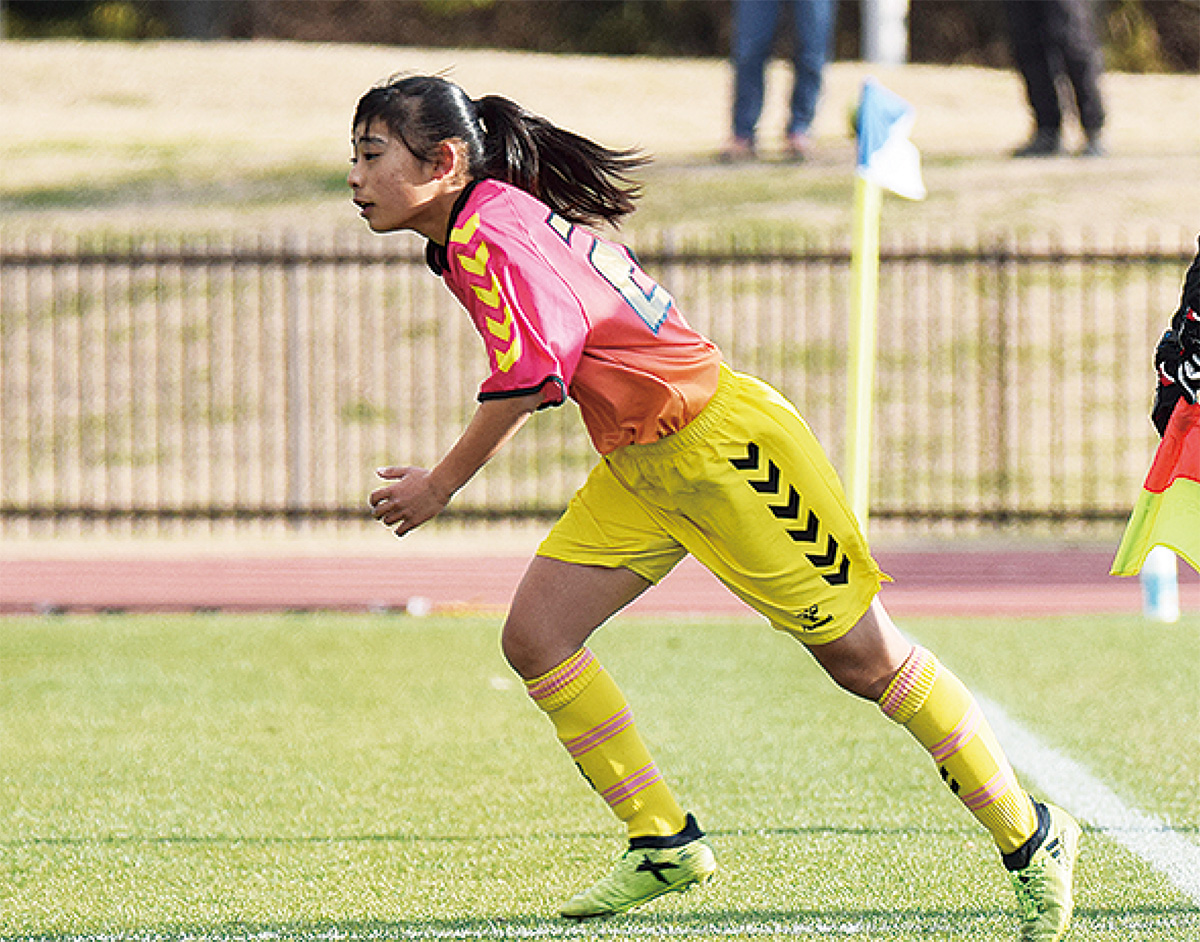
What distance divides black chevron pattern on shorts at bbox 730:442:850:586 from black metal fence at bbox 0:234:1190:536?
31.6ft

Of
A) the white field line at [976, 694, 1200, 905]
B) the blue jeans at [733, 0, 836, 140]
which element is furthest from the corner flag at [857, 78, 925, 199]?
the blue jeans at [733, 0, 836, 140]

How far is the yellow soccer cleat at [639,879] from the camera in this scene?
13.5ft

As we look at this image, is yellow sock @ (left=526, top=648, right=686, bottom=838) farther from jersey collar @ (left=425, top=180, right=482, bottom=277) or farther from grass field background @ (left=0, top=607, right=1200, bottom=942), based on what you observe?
jersey collar @ (left=425, top=180, right=482, bottom=277)

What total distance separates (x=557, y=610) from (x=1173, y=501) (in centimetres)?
130

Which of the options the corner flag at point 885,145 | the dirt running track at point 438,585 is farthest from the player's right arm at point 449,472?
the dirt running track at point 438,585

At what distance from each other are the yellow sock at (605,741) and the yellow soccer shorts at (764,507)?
379 mm

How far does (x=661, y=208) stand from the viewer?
1841 cm

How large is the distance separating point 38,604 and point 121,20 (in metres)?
28.9

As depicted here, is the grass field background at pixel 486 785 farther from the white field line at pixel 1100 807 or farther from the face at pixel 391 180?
the face at pixel 391 180

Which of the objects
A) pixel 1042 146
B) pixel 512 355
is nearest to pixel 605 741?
pixel 512 355

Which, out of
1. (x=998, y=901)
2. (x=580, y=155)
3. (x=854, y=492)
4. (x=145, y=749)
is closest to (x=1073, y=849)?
(x=998, y=901)

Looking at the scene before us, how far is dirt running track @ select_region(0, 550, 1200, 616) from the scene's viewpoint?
10.4 m

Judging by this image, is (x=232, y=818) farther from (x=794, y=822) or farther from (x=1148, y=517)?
(x=1148, y=517)

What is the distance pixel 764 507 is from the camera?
12.9 feet
